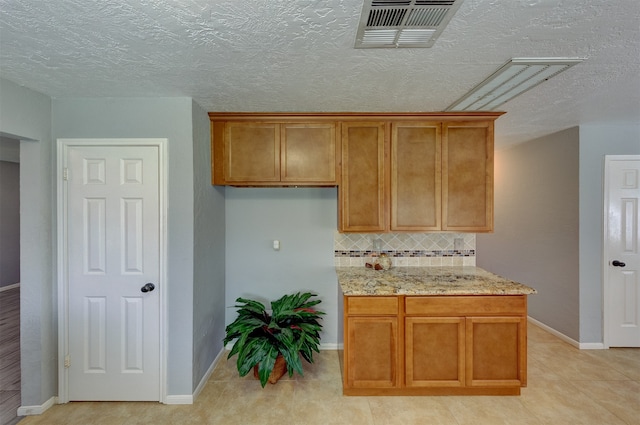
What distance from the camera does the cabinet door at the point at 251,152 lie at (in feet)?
9.03

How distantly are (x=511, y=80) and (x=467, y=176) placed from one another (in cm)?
98

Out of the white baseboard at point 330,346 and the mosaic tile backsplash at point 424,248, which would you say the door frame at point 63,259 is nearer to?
the white baseboard at point 330,346

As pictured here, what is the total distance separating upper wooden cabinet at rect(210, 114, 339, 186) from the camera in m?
2.75

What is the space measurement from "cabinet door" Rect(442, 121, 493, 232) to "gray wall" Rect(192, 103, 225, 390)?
2.26 m

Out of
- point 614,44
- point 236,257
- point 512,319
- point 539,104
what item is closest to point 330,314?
point 236,257

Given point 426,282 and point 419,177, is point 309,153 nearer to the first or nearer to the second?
point 419,177

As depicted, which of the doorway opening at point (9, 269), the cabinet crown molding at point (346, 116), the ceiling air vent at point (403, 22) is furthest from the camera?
the doorway opening at point (9, 269)

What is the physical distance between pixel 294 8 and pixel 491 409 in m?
3.02

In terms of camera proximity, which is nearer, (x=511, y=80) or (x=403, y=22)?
(x=403, y=22)

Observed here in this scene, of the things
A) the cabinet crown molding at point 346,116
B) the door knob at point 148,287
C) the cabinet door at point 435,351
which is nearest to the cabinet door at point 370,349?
the cabinet door at point 435,351

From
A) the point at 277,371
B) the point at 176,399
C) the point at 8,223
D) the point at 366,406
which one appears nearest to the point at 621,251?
the point at 366,406

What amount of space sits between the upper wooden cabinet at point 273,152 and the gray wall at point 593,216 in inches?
111

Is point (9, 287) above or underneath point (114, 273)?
underneath

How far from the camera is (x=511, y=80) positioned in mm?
2010
